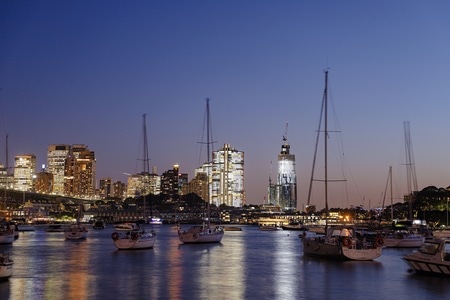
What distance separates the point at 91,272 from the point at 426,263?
23.4 m

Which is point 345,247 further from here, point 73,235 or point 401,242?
point 73,235

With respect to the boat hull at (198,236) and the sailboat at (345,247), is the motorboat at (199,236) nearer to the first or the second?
the boat hull at (198,236)

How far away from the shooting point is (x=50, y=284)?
125 feet

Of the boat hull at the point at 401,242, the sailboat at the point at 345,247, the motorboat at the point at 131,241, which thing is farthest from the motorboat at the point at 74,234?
the sailboat at the point at 345,247

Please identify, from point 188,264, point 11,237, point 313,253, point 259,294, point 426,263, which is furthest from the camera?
point 11,237

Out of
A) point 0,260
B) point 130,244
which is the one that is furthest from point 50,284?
point 130,244

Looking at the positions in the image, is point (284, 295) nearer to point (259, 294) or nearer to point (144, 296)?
point (259, 294)

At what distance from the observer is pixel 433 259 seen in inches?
1703

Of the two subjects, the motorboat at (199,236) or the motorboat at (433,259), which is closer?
the motorboat at (433,259)

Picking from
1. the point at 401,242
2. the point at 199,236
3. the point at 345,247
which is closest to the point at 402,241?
the point at 401,242

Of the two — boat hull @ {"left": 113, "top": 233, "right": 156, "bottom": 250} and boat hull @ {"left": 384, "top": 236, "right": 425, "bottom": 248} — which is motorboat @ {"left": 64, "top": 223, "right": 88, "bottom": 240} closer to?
boat hull @ {"left": 113, "top": 233, "right": 156, "bottom": 250}

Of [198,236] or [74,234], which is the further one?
[74,234]

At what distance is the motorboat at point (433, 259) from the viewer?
4269 cm

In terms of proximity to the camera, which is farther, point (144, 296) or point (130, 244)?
point (130, 244)
